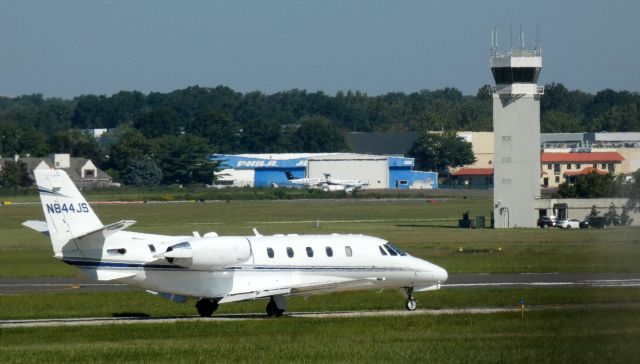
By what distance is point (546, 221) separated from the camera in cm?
9631

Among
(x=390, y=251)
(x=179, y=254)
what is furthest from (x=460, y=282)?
(x=179, y=254)

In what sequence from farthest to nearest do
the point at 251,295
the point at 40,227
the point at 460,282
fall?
the point at 460,282 < the point at 40,227 < the point at 251,295

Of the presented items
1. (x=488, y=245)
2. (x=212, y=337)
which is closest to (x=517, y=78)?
(x=488, y=245)

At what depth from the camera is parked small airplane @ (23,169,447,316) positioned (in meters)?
38.2

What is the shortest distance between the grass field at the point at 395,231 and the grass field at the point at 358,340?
5.28 feet

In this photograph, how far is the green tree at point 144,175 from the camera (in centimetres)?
17688

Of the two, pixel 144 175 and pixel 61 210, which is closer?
pixel 61 210

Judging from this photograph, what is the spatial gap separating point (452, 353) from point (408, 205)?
100255mm

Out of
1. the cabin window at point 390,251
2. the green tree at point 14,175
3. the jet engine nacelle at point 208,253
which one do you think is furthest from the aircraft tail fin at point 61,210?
Answer: the green tree at point 14,175

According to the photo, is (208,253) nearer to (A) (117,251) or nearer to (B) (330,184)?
(A) (117,251)

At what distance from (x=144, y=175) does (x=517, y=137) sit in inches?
3560

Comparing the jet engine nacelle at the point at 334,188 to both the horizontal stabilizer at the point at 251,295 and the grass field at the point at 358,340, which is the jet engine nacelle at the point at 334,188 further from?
the grass field at the point at 358,340

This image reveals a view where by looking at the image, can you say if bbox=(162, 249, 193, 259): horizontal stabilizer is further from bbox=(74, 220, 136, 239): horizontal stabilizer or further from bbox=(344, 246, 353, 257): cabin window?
bbox=(344, 246, 353, 257): cabin window

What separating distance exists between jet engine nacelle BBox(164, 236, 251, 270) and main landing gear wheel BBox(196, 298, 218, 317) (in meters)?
2.05
